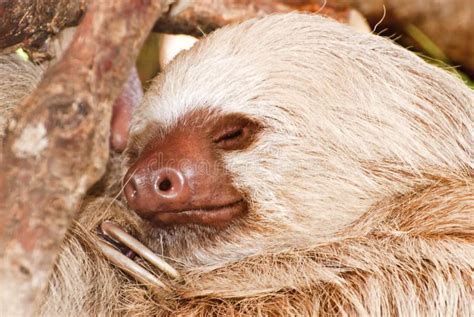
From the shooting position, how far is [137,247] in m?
3.54

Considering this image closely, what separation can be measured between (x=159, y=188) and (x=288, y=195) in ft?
2.10

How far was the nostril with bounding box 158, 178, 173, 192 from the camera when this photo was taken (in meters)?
3.34

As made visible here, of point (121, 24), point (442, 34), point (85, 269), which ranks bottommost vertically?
point (442, 34)

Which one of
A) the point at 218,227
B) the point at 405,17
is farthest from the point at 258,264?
the point at 405,17

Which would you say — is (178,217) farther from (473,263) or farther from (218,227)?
(473,263)

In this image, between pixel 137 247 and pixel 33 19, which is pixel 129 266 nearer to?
pixel 137 247

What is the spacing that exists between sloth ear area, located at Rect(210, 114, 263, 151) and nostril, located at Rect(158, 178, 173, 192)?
337 millimetres

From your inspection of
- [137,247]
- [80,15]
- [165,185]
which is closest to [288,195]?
[165,185]

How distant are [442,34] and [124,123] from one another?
3481 millimetres

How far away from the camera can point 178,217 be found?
137 inches

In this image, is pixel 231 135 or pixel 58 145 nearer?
pixel 58 145

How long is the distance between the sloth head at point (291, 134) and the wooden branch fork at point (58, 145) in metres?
1.12

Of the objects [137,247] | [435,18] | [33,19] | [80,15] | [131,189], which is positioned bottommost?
[435,18]

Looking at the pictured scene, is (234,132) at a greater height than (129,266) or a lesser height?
greater
